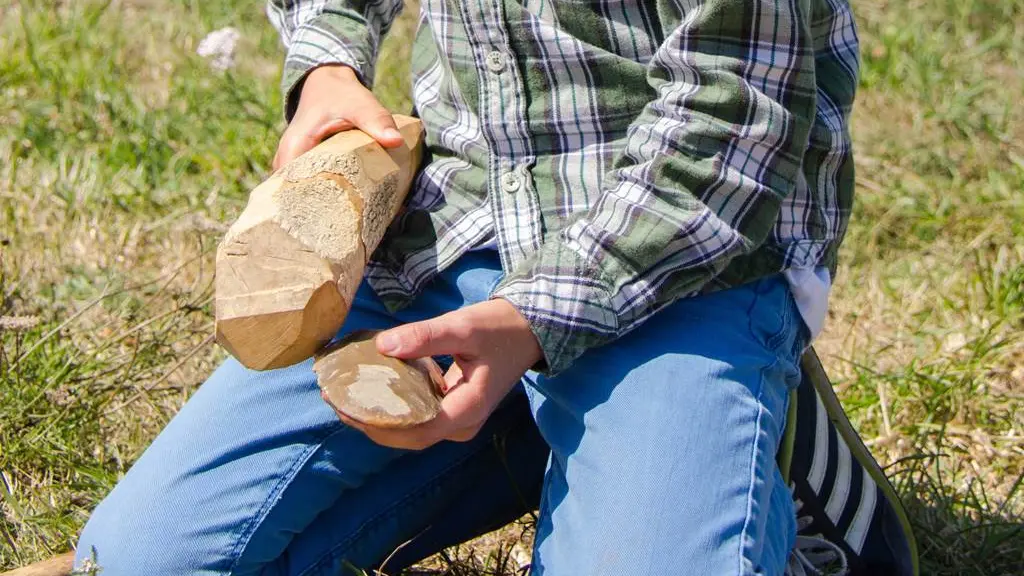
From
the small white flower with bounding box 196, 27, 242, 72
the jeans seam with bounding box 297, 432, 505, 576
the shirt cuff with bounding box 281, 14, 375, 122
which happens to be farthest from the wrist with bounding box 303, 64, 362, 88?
the small white flower with bounding box 196, 27, 242, 72

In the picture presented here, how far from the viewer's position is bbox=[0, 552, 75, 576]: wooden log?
1778mm

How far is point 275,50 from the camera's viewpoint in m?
3.51

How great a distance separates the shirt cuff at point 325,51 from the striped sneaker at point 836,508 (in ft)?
2.66

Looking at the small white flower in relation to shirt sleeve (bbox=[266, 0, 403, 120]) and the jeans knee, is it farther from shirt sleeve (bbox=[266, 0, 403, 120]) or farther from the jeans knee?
the jeans knee

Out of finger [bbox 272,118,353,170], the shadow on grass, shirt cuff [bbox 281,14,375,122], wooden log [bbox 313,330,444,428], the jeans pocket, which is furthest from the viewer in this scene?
the shadow on grass

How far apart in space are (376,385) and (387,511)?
0.47 meters

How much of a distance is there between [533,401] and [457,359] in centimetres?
22

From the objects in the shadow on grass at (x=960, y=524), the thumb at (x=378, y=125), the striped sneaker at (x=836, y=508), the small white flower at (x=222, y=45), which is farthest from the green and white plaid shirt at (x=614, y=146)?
the small white flower at (x=222, y=45)

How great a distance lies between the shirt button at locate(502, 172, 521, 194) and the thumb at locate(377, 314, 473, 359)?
0.90 ft

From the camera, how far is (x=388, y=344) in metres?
1.45

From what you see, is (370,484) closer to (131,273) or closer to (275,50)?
(131,273)

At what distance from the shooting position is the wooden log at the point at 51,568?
1.78m

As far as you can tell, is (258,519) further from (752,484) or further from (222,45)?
(222,45)

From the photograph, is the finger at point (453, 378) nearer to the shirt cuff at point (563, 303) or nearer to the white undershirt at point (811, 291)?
the shirt cuff at point (563, 303)
